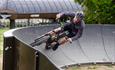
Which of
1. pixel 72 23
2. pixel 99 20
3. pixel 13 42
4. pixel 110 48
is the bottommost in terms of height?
pixel 99 20

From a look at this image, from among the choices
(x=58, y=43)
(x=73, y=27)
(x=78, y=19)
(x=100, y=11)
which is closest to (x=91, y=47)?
(x=58, y=43)

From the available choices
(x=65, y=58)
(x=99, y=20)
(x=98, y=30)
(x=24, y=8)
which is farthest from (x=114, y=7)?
(x=24, y=8)

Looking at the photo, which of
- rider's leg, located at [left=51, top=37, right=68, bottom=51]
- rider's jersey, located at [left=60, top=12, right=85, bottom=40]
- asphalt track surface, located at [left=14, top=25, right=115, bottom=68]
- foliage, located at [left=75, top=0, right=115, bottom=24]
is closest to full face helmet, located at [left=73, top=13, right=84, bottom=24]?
rider's jersey, located at [left=60, top=12, right=85, bottom=40]

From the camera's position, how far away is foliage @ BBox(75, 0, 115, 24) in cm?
2335

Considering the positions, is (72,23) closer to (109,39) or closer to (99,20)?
(109,39)

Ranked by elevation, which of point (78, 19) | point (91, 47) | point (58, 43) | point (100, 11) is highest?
point (78, 19)

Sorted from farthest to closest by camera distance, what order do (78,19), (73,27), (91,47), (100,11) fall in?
(100,11)
(91,47)
(73,27)
(78,19)

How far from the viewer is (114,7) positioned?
76.4 ft

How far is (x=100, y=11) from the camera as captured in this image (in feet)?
77.9

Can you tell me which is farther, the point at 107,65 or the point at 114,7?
the point at 114,7

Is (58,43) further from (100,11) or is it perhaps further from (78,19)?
(100,11)

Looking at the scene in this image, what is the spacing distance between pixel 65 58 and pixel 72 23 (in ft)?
6.29

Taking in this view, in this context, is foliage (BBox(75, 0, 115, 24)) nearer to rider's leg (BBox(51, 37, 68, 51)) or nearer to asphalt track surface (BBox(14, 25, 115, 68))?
asphalt track surface (BBox(14, 25, 115, 68))

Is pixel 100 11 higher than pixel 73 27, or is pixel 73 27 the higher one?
pixel 73 27
